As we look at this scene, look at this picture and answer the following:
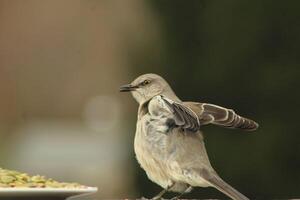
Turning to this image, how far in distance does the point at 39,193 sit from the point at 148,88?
0.91 m

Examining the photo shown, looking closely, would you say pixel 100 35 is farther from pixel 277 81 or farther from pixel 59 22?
pixel 277 81

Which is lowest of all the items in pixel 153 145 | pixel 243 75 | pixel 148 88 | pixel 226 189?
pixel 226 189

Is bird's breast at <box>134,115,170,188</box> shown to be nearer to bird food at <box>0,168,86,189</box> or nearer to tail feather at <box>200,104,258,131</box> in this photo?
tail feather at <box>200,104,258,131</box>

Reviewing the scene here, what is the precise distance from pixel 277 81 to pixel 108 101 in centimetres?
376

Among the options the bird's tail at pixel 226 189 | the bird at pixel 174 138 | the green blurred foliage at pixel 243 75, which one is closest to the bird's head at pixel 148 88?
the bird at pixel 174 138

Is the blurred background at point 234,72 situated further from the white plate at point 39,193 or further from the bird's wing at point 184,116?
the white plate at point 39,193

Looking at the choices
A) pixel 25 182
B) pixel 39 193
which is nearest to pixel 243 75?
pixel 25 182

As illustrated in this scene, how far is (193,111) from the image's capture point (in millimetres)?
4172

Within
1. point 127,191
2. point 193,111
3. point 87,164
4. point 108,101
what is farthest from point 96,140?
point 193,111

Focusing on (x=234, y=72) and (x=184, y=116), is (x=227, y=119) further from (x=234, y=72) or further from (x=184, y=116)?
(x=234, y=72)

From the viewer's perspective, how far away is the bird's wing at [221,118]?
4.10 metres

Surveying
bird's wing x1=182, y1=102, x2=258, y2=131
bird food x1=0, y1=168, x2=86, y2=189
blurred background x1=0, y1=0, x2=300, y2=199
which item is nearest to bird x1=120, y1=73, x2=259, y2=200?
bird's wing x1=182, y1=102, x2=258, y2=131

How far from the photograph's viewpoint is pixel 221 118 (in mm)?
4152

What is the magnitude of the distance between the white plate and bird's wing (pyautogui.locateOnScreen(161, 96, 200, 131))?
1.76ft
